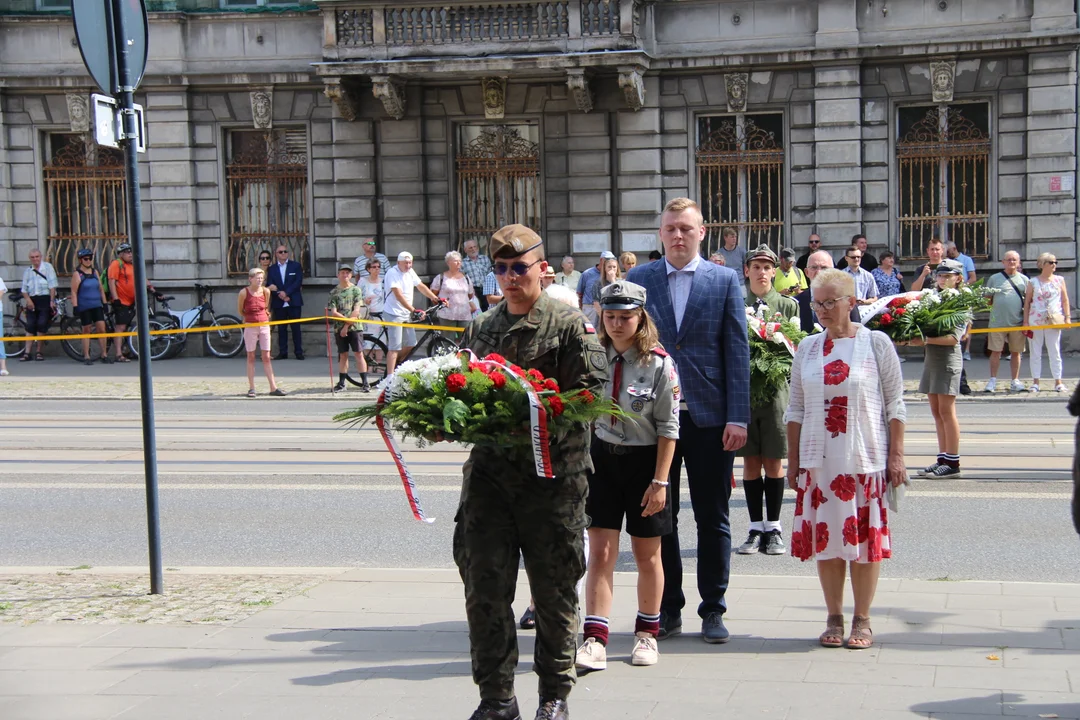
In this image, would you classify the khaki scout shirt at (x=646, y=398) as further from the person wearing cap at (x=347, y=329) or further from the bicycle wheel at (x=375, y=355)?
the bicycle wheel at (x=375, y=355)

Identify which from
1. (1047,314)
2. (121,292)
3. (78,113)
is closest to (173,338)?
(121,292)

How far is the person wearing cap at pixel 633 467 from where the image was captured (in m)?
5.80

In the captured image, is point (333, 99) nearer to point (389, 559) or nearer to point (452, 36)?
point (452, 36)

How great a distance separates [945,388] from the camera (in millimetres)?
10648

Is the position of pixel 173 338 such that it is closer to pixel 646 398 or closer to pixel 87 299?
pixel 87 299

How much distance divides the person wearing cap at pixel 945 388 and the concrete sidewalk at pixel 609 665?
3.59 meters

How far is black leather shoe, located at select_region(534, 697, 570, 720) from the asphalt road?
3.24 meters

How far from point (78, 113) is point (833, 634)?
2264 cm

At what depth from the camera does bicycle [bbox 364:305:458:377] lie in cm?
1991

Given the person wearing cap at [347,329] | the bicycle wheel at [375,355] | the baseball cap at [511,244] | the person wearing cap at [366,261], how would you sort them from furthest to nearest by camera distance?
the person wearing cap at [366,261], the bicycle wheel at [375,355], the person wearing cap at [347,329], the baseball cap at [511,244]

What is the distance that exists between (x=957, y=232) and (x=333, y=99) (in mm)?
11069

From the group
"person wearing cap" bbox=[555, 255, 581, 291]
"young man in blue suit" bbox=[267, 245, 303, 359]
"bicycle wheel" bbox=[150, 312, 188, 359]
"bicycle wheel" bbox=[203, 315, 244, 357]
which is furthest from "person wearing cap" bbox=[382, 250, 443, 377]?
"bicycle wheel" bbox=[150, 312, 188, 359]

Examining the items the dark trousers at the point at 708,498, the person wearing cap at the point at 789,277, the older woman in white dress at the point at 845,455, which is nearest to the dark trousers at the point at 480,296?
the person wearing cap at the point at 789,277

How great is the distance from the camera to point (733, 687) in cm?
549
